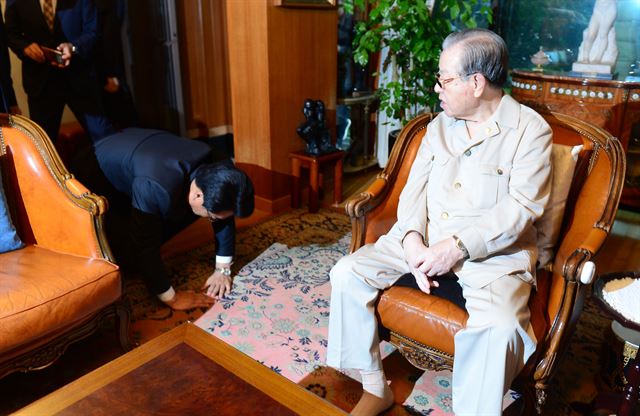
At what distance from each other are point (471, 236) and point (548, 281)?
0.37 meters

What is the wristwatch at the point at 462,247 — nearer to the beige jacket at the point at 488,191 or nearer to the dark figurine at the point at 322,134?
the beige jacket at the point at 488,191

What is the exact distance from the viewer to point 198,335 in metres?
1.46

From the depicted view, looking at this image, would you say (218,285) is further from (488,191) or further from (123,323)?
(488,191)

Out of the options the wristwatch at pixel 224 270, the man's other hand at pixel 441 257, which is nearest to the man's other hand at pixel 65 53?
the wristwatch at pixel 224 270

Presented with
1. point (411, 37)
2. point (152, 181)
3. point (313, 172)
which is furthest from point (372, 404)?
point (411, 37)

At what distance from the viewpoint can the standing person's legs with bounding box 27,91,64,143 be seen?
2941 millimetres

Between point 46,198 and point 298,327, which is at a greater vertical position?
point 46,198

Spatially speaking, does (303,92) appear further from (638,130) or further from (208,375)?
(208,375)

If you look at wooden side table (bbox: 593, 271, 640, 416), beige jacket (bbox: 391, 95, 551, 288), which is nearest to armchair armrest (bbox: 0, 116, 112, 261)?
beige jacket (bbox: 391, 95, 551, 288)

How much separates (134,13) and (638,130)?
379 cm

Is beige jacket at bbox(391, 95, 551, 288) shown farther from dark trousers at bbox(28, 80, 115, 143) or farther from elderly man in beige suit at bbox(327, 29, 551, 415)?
dark trousers at bbox(28, 80, 115, 143)

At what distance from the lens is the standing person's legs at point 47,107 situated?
294 centimetres

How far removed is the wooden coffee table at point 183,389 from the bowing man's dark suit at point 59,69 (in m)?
2.08

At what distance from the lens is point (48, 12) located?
299 centimetres
